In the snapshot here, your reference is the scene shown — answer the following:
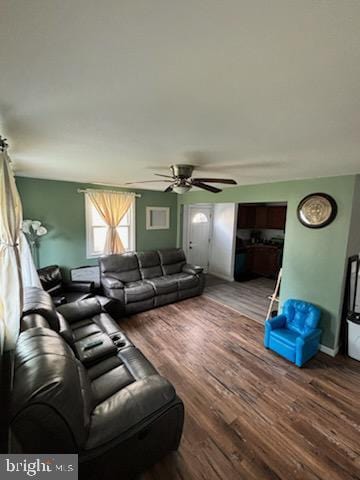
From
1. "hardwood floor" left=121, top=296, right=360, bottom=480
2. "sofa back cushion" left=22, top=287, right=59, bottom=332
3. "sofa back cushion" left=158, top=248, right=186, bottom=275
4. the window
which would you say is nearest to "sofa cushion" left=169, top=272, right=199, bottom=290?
"sofa back cushion" left=158, top=248, right=186, bottom=275

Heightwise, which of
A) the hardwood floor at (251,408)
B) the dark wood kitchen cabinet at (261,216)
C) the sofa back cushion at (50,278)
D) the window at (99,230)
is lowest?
the hardwood floor at (251,408)

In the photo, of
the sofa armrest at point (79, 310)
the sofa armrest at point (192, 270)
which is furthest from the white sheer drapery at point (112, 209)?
the sofa armrest at point (79, 310)

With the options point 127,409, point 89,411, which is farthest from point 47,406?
point 127,409

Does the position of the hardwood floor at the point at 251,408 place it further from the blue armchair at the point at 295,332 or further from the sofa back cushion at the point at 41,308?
the sofa back cushion at the point at 41,308

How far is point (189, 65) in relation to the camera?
2.70 feet

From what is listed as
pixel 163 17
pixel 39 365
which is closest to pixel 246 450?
pixel 39 365

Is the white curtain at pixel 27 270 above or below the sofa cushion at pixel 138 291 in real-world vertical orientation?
above

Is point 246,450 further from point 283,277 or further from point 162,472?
point 283,277

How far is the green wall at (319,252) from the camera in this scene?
268cm

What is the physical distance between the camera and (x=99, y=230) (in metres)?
4.47

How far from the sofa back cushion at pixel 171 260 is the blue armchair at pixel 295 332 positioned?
7.92ft

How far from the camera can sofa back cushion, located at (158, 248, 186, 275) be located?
4770 mm

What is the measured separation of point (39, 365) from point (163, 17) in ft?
5.43

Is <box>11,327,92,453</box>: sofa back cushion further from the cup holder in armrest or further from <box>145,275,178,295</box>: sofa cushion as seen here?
<box>145,275,178,295</box>: sofa cushion
